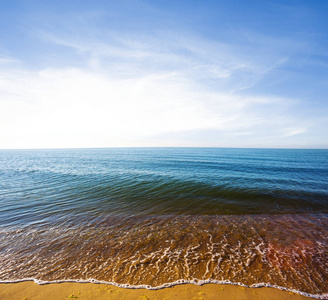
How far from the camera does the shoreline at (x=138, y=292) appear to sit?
5.13m

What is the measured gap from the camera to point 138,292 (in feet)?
17.4

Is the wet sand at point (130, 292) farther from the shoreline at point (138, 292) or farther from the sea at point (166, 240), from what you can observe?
the sea at point (166, 240)

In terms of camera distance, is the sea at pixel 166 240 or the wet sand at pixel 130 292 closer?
the wet sand at pixel 130 292

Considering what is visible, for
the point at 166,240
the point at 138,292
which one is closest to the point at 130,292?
the point at 138,292

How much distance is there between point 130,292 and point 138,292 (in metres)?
0.29

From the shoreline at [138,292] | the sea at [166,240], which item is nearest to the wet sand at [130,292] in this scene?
the shoreline at [138,292]

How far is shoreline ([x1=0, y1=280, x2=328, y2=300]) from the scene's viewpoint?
5.13m

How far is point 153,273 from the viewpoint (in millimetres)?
6180

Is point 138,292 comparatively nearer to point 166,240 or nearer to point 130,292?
point 130,292

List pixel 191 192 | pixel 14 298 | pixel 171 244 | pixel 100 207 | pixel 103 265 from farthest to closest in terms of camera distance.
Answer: pixel 191 192
pixel 100 207
pixel 171 244
pixel 103 265
pixel 14 298

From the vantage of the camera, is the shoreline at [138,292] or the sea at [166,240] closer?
the shoreline at [138,292]

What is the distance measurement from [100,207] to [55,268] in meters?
7.49

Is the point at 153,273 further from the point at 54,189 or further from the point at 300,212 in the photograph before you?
the point at 54,189

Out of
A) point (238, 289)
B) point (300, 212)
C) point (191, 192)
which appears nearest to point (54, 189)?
point (191, 192)
